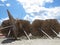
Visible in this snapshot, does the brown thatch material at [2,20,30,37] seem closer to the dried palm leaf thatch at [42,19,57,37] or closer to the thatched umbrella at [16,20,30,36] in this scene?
the thatched umbrella at [16,20,30,36]

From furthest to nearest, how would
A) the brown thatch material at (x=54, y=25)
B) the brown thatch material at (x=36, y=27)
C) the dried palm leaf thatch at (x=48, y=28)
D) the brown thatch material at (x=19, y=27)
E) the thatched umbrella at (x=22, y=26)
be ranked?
1. the brown thatch material at (x=36, y=27)
2. the dried palm leaf thatch at (x=48, y=28)
3. the thatched umbrella at (x=22, y=26)
4. the brown thatch material at (x=54, y=25)
5. the brown thatch material at (x=19, y=27)

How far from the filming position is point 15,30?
3278 cm

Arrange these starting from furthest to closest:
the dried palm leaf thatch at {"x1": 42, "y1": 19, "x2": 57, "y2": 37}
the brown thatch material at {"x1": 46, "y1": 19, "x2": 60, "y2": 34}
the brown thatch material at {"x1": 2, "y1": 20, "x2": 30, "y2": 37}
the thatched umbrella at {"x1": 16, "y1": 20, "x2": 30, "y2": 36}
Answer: the dried palm leaf thatch at {"x1": 42, "y1": 19, "x2": 57, "y2": 37} → the thatched umbrella at {"x1": 16, "y1": 20, "x2": 30, "y2": 36} → the brown thatch material at {"x1": 46, "y1": 19, "x2": 60, "y2": 34} → the brown thatch material at {"x1": 2, "y1": 20, "x2": 30, "y2": 37}

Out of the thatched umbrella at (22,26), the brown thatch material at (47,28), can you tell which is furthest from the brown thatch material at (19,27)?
the brown thatch material at (47,28)

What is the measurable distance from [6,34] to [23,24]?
3.64 m

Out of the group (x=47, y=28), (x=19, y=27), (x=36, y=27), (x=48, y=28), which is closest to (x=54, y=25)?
(x=48, y=28)

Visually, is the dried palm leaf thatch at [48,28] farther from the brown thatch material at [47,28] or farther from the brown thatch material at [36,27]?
the brown thatch material at [36,27]

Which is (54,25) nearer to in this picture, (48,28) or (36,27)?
(48,28)

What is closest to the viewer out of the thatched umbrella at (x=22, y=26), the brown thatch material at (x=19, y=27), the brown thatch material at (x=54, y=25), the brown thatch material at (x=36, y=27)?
the brown thatch material at (x=19, y=27)

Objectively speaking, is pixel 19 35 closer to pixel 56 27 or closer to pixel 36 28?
pixel 36 28

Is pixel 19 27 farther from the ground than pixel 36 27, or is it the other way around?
pixel 19 27

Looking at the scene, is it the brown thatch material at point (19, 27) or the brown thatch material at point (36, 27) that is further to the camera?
the brown thatch material at point (36, 27)

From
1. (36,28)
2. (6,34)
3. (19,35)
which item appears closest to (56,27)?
(36,28)

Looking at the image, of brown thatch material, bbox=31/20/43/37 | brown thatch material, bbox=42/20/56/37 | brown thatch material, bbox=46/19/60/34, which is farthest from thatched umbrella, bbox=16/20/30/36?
brown thatch material, bbox=46/19/60/34
